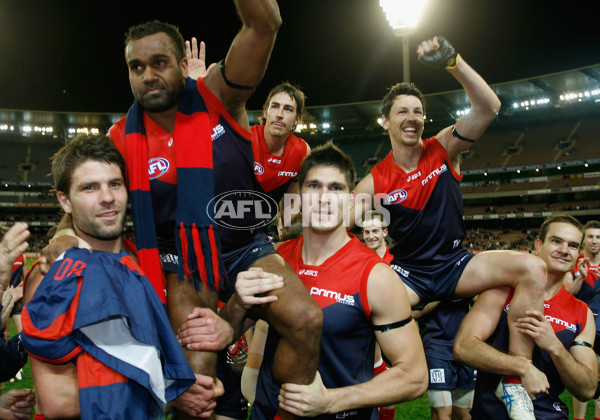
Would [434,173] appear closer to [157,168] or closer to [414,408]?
[157,168]

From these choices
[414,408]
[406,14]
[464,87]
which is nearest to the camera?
[464,87]

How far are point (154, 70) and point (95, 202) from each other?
37.7 inches

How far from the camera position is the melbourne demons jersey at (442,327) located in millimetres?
4613

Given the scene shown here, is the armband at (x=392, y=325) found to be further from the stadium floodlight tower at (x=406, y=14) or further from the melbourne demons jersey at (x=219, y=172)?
the stadium floodlight tower at (x=406, y=14)

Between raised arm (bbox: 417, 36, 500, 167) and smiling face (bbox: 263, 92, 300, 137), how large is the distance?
69.9 inches

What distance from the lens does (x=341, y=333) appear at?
9.11 ft

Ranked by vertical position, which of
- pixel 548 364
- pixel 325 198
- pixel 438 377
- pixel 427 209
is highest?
pixel 325 198

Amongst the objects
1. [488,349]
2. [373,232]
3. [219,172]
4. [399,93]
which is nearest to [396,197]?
[399,93]

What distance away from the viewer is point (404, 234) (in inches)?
175

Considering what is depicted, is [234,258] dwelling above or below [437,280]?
above

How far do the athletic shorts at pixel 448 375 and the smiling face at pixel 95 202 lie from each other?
351 centimetres

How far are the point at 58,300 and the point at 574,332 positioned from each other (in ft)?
13.3

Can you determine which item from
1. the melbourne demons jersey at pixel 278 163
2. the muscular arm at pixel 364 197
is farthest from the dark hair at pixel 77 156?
the muscular arm at pixel 364 197

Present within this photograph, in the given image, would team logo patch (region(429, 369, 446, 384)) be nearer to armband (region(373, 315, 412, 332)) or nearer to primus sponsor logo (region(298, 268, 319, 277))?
armband (region(373, 315, 412, 332))
